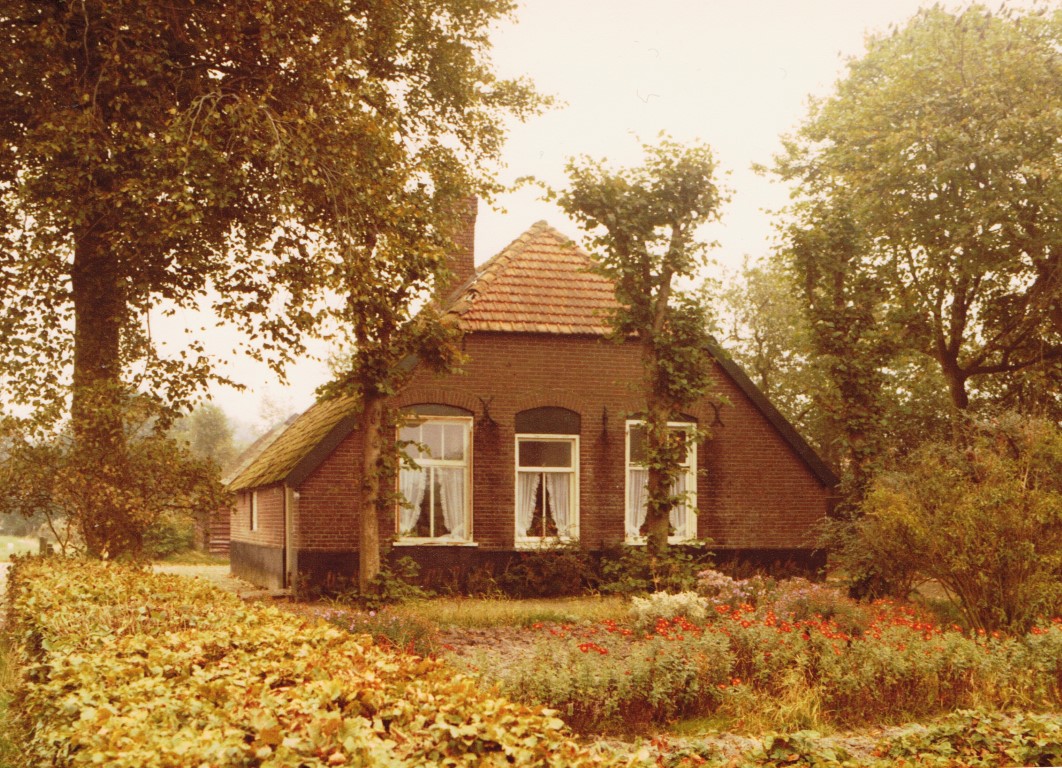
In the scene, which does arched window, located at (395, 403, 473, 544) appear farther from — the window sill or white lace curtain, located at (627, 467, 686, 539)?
white lace curtain, located at (627, 467, 686, 539)

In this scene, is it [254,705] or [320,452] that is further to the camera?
[320,452]

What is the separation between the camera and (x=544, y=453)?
19984mm

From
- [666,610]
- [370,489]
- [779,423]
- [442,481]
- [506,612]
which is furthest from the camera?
[779,423]

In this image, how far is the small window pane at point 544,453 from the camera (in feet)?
65.3

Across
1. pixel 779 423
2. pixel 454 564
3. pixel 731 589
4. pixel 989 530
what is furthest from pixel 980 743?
pixel 779 423

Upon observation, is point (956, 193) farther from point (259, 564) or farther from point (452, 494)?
point (259, 564)

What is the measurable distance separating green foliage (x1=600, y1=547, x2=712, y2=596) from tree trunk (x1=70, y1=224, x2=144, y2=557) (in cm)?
743

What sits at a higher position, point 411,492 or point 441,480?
point 441,480

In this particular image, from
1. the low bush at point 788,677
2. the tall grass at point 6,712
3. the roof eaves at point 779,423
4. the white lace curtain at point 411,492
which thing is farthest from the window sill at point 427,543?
the low bush at point 788,677

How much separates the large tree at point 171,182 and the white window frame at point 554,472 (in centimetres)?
510

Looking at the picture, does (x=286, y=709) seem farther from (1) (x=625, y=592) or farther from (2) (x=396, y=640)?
(1) (x=625, y=592)

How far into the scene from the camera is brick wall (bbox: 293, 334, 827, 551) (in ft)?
61.2

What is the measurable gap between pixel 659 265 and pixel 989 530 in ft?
25.5

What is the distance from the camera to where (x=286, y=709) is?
396cm
